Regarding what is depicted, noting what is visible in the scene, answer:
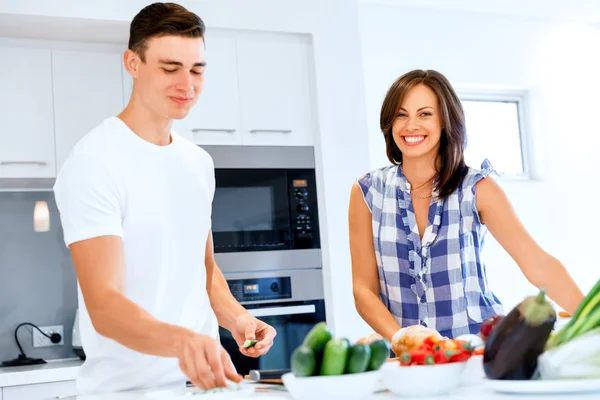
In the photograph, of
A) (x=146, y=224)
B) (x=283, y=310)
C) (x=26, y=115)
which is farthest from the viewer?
(x=283, y=310)

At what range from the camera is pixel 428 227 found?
7.14 ft

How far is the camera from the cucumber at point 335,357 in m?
1.21

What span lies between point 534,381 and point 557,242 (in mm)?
4261

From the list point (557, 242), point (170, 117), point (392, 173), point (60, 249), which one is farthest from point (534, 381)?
point (557, 242)

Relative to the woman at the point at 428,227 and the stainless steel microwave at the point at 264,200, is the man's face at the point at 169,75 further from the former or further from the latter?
→ the stainless steel microwave at the point at 264,200

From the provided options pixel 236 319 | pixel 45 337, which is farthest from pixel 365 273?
pixel 45 337

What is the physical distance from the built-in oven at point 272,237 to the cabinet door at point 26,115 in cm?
72

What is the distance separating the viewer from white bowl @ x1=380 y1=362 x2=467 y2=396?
1266mm

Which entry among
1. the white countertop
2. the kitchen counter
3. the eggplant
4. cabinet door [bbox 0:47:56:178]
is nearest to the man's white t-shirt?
the kitchen counter

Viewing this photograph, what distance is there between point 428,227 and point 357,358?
3.30 ft

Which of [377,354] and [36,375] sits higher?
[377,354]

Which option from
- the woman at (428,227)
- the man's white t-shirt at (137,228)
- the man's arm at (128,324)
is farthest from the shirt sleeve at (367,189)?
the man's arm at (128,324)

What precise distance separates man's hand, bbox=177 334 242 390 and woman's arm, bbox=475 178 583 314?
946 millimetres

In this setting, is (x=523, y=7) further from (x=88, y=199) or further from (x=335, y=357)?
(x=335, y=357)
